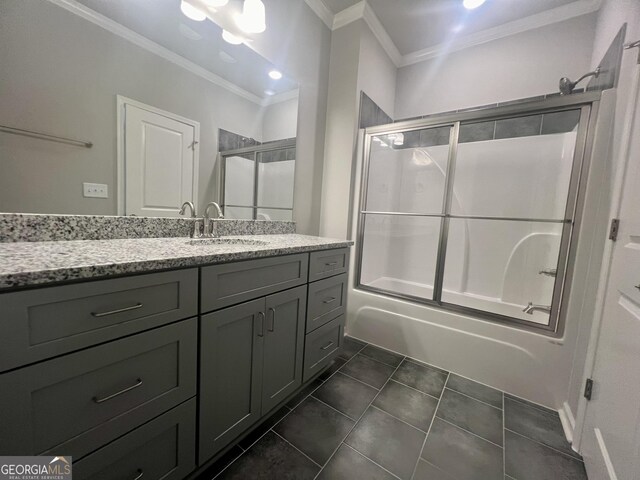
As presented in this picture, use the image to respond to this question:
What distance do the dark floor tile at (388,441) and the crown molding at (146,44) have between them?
6.70 ft

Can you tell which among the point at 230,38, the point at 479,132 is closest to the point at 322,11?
the point at 230,38

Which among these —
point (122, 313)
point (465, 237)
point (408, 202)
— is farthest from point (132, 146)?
point (465, 237)

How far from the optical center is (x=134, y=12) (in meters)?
1.10

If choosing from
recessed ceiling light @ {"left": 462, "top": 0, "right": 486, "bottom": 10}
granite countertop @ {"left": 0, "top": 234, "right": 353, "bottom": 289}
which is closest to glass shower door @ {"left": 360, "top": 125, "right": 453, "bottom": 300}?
recessed ceiling light @ {"left": 462, "top": 0, "right": 486, "bottom": 10}

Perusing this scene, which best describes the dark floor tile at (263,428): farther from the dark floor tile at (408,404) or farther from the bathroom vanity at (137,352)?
the dark floor tile at (408,404)

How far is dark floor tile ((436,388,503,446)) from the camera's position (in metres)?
1.28

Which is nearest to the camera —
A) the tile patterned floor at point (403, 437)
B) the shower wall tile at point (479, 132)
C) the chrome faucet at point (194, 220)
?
the tile patterned floor at point (403, 437)

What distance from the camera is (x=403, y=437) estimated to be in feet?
4.01

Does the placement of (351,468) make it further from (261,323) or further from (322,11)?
(322,11)

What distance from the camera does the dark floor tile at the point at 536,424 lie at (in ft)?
4.07

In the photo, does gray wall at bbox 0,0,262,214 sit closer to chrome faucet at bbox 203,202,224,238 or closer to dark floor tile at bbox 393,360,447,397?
chrome faucet at bbox 203,202,224,238

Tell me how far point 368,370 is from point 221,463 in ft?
3.40

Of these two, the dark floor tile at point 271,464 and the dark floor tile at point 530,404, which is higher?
the dark floor tile at point 530,404

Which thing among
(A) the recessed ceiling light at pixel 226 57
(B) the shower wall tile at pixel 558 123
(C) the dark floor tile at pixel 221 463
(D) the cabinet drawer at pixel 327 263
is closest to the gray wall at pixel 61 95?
(A) the recessed ceiling light at pixel 226 57
